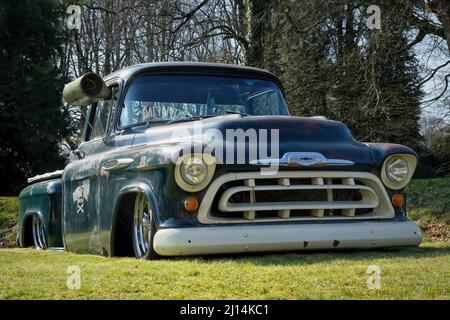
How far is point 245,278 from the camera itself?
5.04m

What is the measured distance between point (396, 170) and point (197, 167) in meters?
1.95

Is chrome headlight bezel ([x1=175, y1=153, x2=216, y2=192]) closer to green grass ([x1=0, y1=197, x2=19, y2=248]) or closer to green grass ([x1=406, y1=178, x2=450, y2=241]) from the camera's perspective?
green grass ([x1=406, y1=178, x2=450, y2=241])

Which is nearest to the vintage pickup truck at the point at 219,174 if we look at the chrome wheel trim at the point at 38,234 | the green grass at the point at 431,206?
the chrome wheel trim at the point at 38,234

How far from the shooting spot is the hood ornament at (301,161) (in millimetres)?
6523

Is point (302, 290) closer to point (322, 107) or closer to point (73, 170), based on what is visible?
point (73, 170)

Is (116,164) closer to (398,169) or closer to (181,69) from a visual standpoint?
(181,69)

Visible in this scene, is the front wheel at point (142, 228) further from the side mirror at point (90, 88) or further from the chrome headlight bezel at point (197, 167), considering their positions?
the side mirror at point (90, 88)

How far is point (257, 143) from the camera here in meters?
6.60

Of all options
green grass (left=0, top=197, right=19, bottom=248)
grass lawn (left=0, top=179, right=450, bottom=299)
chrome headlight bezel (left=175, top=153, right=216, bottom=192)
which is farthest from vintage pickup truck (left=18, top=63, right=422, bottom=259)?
green grass (left=0, top=197, right=19, bottom=248)

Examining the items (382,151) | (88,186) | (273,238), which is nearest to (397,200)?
(382,151)

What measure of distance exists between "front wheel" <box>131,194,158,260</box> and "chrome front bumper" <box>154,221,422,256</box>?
418mm

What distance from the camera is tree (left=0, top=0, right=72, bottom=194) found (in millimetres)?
26656
